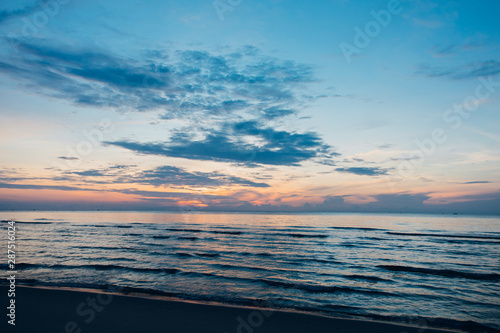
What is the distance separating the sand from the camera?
31.1 ft

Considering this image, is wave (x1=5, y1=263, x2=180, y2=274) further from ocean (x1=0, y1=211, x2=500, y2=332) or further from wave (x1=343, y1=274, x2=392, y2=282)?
wave (x1=343, y1=274, x2=392, y2=282)

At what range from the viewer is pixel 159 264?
23422 mm

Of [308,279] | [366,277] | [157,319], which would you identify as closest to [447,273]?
[366,277]

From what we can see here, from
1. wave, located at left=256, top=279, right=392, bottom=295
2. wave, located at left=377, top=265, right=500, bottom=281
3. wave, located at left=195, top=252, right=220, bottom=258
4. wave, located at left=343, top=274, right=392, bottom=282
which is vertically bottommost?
wave, located at left=377, top=265, right=500, bottom=281

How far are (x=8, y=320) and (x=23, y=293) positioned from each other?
460cm

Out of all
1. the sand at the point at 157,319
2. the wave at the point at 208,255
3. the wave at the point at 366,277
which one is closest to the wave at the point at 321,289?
the wave at the point at 366,277

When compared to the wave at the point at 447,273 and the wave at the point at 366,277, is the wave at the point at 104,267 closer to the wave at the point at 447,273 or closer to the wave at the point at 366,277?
the wave at the point at 366,277

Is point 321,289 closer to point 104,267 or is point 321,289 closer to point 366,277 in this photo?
point 366,277

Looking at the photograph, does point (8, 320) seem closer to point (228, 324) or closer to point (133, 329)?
point (133, 329)

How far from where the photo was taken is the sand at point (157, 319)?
9469 millimetres

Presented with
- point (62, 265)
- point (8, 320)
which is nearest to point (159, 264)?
point (62, 265)

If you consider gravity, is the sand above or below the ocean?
above

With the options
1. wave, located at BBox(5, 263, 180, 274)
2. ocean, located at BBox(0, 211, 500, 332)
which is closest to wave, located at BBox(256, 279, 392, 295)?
ocean, located at BBox(0, 211, 500, 332)

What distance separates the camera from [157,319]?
10.2 metres
